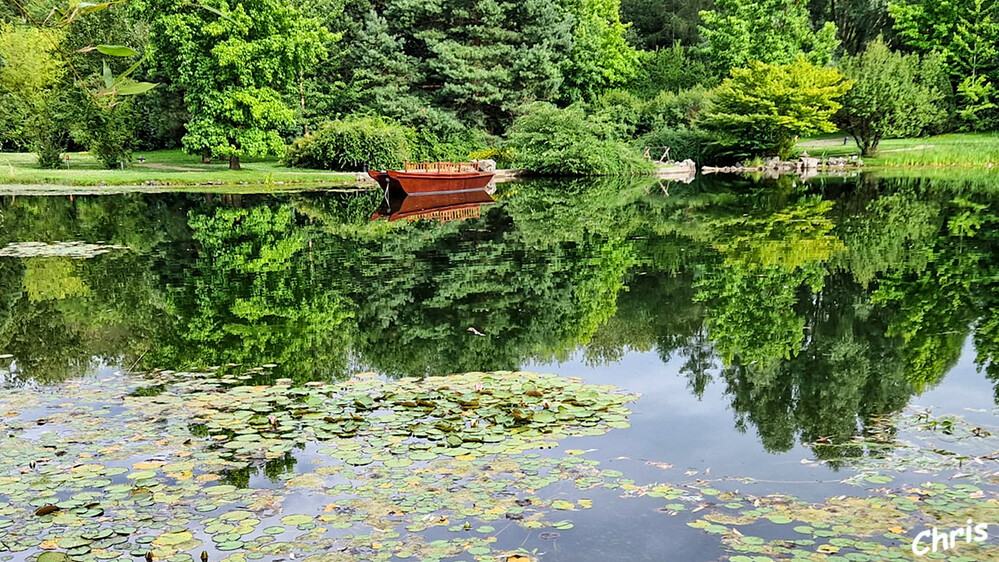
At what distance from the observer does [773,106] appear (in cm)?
3675

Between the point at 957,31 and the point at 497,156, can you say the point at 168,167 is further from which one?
the point at 957,31

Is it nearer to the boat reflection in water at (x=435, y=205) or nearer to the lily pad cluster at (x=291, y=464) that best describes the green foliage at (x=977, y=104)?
the boat reflection in water at (x=435, y=205)

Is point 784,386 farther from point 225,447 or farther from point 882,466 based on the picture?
point 225,447

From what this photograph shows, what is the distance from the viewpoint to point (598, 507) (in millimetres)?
4496

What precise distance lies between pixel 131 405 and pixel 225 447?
1491mm

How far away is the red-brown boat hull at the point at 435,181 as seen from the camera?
2524cm

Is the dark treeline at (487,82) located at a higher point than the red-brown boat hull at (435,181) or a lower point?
higher

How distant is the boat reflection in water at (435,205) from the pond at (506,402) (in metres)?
6.14

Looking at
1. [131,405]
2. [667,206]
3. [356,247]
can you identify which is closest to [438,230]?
[356,247]

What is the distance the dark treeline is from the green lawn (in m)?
1.07

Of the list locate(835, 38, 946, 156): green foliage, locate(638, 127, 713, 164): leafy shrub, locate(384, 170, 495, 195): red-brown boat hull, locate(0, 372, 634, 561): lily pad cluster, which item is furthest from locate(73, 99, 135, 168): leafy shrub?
locate(835, 38, 946, 156): green foliage

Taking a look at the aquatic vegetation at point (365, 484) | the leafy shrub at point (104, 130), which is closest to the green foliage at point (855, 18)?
the leafy shrub at point (104, 130)

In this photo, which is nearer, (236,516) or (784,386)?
(236,516)

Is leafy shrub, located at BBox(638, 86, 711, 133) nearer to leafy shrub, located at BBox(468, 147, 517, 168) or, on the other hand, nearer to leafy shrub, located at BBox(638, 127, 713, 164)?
leafy shrub, located at BBox(638, 127, 713, 164)
